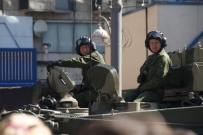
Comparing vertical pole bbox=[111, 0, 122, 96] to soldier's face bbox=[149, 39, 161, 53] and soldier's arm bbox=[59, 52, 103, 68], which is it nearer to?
soldier's arm bbox=[59, 52, 103, 68]

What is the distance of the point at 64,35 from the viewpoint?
33156 mm

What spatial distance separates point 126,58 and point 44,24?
1212 centimetres

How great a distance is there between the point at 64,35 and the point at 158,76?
23.4 m

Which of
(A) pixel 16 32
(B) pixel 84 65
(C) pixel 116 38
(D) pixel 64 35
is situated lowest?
(B) pixel 84 65

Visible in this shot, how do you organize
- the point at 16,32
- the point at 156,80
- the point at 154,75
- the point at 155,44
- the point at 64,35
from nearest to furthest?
the point at 156,80
the point at 154,75
the point at 155,44
the point at 16,32
the point at 64,35

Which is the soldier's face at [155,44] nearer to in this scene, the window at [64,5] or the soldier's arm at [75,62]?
the soldier's arm at [75,62]

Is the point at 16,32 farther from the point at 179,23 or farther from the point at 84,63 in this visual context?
the point at 84,63

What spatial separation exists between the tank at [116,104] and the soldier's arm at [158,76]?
33 centimetres

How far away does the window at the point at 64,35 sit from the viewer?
3306cm

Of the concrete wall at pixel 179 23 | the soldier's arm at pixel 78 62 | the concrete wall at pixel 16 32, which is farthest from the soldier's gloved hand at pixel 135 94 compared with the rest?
the concrete wall at pixel 16 32

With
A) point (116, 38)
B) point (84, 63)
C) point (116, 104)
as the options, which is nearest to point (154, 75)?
point (116, 104)

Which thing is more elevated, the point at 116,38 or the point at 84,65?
the point at 116,38

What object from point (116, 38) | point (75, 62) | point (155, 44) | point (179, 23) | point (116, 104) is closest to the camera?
point (116, 104)

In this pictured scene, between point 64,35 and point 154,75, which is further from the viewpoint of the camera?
point 64,35
